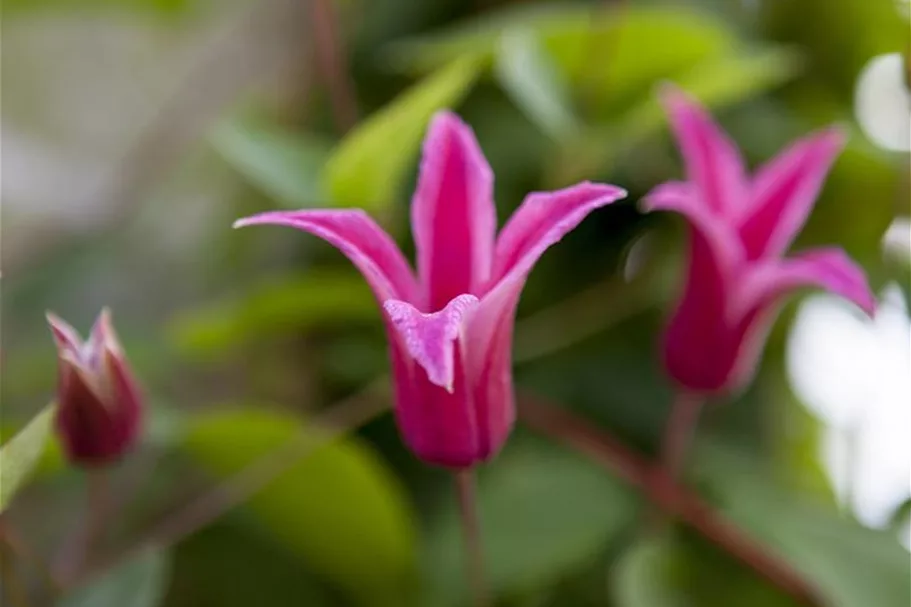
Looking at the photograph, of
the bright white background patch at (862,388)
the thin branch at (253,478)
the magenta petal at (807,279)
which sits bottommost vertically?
the bright white background patch at (862,388)

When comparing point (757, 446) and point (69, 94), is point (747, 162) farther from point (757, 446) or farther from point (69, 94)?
point (69, 94)

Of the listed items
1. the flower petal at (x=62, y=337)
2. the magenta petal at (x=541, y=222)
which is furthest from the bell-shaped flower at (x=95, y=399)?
the magenta petal at (x=541, y=222)

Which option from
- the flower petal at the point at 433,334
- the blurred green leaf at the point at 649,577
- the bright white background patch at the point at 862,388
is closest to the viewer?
the flower petal at the point at 433,334

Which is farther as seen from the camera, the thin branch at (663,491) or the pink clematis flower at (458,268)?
the thin branch at (663,491)

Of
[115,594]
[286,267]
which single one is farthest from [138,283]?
[115,594]

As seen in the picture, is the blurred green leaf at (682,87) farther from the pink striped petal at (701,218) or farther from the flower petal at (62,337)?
the flower petal at (62,337)

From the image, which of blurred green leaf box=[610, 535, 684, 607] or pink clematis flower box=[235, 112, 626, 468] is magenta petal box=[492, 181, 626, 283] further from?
blurred green leaf box=[610, 535, 684, 607]

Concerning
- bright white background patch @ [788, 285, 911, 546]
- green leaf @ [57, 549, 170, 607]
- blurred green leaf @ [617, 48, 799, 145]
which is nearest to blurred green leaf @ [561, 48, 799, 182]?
blurred green leaf @ [617, 48, 799, 145]
